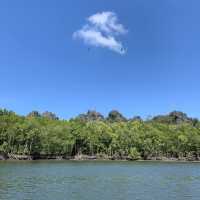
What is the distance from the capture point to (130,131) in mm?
153000

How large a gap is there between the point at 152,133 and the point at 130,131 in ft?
35.2

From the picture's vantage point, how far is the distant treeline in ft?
409

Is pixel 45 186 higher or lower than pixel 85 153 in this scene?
lower

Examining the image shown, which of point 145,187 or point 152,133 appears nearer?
point 145,187

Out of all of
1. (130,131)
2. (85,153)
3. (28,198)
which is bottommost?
(28,198)

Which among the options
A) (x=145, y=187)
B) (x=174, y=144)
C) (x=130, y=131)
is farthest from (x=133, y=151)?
(x=145, y=187)

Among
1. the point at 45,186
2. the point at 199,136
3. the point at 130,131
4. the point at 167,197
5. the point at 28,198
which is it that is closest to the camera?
the point at 28,198

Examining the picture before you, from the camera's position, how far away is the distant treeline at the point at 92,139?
124688 mm

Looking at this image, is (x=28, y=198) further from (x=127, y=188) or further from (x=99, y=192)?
A: (x=127, y=188)

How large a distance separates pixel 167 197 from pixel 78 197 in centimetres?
836

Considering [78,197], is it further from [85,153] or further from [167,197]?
[85,153]

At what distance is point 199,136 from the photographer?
164 meters

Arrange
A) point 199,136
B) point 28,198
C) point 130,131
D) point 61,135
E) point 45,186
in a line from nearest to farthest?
point 28,198 < point 45,186 < point 61,135 < point 130,131 < point 199,136

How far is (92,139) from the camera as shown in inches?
5576
